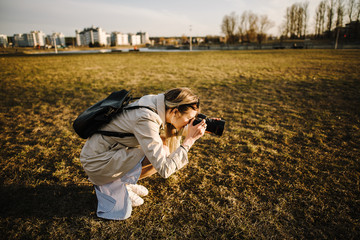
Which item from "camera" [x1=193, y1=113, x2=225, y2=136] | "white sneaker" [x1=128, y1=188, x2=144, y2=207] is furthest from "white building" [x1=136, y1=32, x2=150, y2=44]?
"white sneaker" [x1=128, y1=188, x2=144, y2=207]

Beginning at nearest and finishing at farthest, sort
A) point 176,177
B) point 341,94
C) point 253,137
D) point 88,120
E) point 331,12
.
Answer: point 88,120
point 176,177
point 253,137
point 341,94
point 331,12

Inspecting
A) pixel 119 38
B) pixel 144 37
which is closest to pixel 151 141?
pixel 119 38

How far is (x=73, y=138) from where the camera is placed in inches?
142

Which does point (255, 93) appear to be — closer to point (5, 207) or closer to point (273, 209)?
point (273, 209)

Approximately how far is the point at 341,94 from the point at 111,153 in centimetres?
679

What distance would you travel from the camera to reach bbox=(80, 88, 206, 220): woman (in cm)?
159

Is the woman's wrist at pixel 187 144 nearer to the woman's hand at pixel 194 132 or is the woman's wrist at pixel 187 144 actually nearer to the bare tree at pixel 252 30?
the woman's hand at pixel 194 132

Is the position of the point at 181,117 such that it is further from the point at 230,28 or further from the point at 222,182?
the point at 230,28

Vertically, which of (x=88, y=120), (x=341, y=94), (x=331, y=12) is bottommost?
(x=341, y=94)

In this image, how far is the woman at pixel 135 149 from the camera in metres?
1.59

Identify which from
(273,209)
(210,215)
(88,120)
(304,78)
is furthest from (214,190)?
(304,78)

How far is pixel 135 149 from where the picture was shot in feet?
5.85

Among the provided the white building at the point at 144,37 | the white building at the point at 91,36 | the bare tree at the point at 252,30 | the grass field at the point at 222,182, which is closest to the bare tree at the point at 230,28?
the bare tree at the point at 252,30

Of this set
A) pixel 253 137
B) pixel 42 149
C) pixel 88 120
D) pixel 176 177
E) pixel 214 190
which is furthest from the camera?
pixel 253 137
